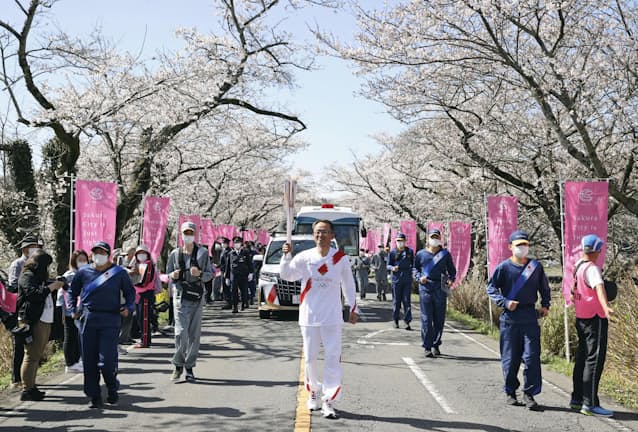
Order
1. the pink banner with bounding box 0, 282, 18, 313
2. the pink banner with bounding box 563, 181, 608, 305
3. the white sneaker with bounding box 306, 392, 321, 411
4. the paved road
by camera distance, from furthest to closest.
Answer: the pink banner with bounding box 563, 181, 608, 305
the pink banner with bounding box 0, 282, 18, 313
the white sneaker with bounding box 306, 392, 321, 411
the paved road

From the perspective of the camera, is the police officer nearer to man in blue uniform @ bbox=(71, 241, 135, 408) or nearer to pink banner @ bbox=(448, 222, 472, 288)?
pink banner @ bbox=(448, 222, 472, 288)

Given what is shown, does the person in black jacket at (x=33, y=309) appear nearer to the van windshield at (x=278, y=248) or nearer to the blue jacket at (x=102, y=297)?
the blue jacket at (x=102, y=297)

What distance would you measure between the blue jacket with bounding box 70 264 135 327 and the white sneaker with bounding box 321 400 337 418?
2.33 meters

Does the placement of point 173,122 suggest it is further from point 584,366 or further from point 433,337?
point 584,366

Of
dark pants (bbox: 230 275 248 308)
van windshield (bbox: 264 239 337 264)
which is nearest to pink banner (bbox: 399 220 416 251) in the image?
dark pants (bbox: 230 275 248 308)

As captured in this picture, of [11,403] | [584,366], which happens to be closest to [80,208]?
[11,403]

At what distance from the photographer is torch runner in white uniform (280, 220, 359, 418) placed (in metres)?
6.18

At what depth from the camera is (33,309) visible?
23.2 feet

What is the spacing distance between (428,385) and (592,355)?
200 cm

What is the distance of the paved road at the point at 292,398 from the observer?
587 cm

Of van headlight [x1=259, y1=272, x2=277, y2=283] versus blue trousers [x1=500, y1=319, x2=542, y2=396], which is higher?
van headlight [x1=259, y1=272, x2=277, y2=283]

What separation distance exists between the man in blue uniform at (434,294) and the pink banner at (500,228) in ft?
10.7

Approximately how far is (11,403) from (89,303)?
145 centimetres

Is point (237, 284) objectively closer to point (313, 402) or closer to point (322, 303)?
point (313, 402)
